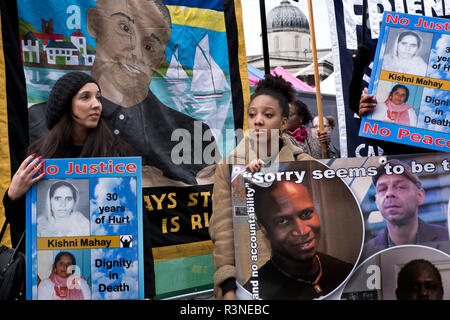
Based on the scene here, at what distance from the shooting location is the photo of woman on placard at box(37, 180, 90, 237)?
3.10 metres

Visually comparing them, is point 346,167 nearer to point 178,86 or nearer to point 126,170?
point 126,170

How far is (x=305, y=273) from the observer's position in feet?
10.9

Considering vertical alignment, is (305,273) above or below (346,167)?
below

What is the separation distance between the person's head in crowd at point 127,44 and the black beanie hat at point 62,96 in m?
1.10

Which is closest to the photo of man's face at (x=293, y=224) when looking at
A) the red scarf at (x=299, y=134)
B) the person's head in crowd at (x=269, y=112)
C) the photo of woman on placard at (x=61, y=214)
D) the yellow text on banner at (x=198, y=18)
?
the person's head in crowd at (x=269, y=112)

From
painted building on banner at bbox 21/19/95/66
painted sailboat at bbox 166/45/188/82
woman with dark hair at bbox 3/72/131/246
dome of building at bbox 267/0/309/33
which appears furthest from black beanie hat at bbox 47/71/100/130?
dome of building at bbox 267/0/309/33

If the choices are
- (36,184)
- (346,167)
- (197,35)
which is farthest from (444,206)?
(197,35)

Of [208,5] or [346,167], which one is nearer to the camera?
[346,167]

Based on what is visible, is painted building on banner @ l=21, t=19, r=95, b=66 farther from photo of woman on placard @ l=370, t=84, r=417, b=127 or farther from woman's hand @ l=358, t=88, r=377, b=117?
photo of woman on placard @ l=370, t=84, r=417, b=127

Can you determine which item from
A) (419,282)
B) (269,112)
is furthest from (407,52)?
(419,282)

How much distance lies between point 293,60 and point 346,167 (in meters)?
29.0

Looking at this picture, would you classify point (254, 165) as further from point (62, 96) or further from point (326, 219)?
point (62, 96)

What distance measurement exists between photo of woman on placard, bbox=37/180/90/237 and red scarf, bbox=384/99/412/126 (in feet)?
6.69

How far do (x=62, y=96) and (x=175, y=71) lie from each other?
5.36 ft
